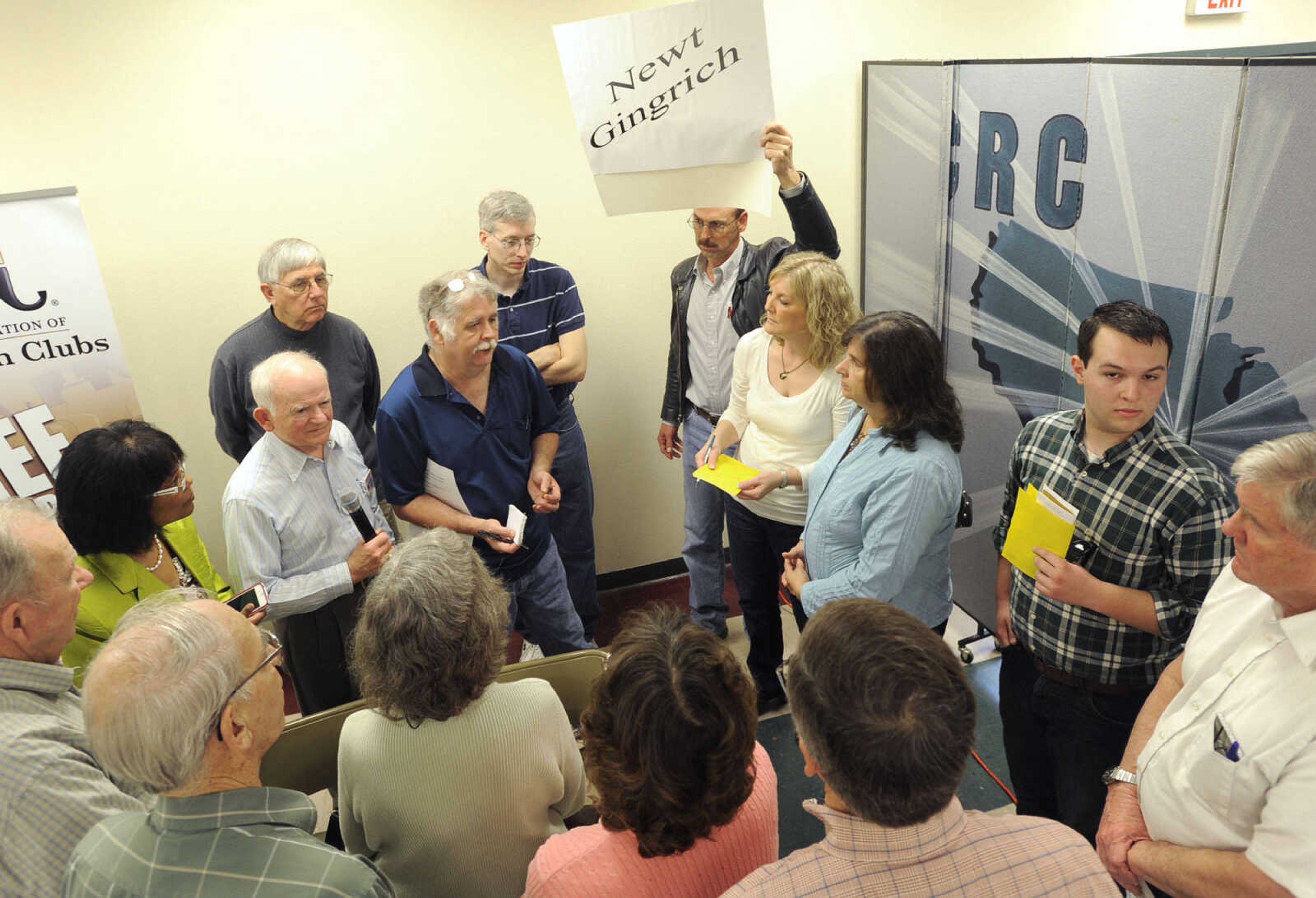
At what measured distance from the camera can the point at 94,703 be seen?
3.89 feet

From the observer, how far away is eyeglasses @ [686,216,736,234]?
303cm

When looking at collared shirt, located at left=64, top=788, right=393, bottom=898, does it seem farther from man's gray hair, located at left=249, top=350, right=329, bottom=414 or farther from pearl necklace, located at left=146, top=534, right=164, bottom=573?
man's gray hair, located at left=249, top=350, right=329, bottom=414

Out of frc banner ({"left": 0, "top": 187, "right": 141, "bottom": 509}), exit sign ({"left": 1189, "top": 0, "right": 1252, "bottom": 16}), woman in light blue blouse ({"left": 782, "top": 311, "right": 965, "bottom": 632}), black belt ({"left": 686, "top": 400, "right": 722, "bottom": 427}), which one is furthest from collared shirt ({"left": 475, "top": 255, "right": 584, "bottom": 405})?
exit sign ({"left": 1189, "top": 0, "right": 1252, "bottom": 16})

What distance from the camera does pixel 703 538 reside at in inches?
131

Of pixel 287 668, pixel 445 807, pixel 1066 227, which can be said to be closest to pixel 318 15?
pixel 287 668

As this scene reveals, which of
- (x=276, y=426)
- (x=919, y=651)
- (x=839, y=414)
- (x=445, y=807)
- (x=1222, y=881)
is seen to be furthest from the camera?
(x=839, y=414)

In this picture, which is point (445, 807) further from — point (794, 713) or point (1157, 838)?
point (1157, 838)

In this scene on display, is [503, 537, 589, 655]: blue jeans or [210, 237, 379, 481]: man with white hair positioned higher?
[210, 237, 379, 481]: man with white hair

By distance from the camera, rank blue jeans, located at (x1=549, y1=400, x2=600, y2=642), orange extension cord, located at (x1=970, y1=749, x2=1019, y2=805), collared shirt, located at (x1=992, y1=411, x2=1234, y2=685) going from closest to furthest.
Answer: collared shirt, located at (x1=992, y1=411, x2=1234, y2=685)
orange extension cord, located at (x1=970, y1=749, x2=1019, y2=805)
blue jeans, located at (x1=549, y1=400, x2=600, y2=642)

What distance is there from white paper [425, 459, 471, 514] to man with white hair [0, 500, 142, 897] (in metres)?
0.95

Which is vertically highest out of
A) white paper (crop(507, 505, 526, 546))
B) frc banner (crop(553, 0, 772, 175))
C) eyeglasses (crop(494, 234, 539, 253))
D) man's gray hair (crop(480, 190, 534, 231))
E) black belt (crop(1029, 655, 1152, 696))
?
frc banner (crop(553, 0, 772, 175))

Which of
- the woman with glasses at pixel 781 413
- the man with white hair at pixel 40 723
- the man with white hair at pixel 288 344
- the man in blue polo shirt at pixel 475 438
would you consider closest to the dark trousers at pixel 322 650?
the man in blue polo shirt at pixel 475 438

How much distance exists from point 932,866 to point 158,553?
1.90 metres

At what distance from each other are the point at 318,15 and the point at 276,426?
181 cm
